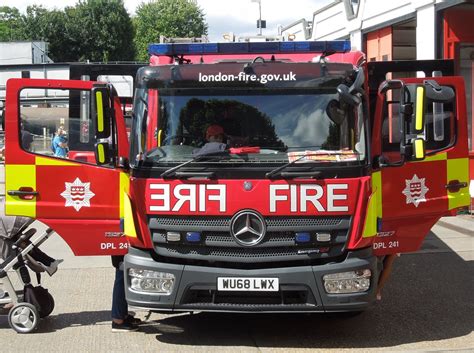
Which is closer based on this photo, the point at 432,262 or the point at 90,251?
the point at 90,251

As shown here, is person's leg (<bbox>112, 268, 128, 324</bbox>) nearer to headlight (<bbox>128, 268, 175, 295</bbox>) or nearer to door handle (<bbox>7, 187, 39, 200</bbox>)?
headlight (<bbox>128, 268, 175, 295</bbox>)

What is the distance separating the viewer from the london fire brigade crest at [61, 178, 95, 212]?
6219mm

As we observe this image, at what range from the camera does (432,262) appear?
951cm

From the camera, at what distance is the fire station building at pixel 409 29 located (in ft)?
44.4

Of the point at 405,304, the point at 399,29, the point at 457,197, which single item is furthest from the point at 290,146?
the point at 399,29

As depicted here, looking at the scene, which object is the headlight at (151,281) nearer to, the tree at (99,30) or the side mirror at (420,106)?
the side mirror at (420,106)

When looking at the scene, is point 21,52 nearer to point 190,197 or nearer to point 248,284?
point 190,197

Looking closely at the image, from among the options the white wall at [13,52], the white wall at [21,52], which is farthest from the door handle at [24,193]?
the white wall at [13,52]

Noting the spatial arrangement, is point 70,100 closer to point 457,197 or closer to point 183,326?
point 183,326

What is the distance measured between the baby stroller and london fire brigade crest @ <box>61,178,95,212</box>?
433 millimetres

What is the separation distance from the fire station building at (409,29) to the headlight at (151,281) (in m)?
5.53

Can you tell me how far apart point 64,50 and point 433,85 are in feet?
232

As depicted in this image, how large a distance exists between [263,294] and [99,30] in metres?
68.8

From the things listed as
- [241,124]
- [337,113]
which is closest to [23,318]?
[241,124]
